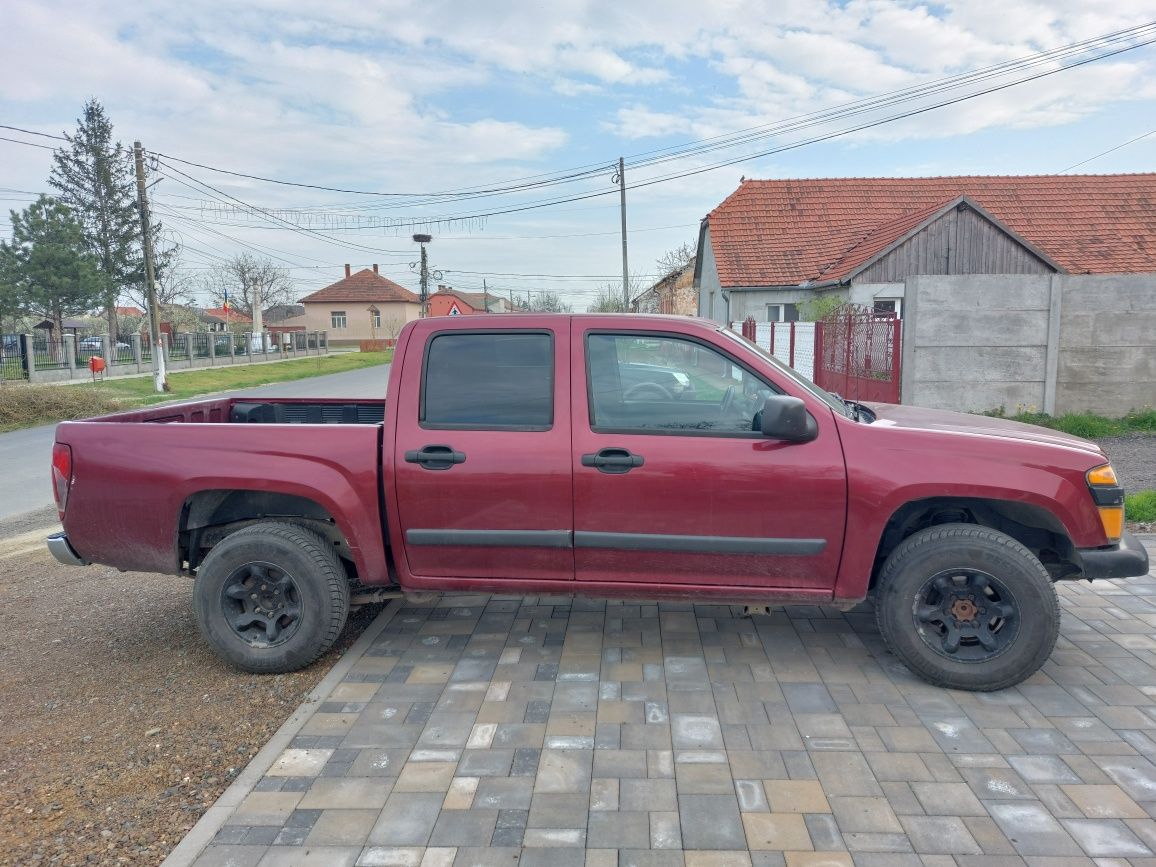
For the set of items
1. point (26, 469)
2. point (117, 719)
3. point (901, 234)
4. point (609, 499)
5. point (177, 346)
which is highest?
point (901, 234)

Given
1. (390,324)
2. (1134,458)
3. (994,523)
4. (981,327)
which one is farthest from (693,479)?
(390,324)

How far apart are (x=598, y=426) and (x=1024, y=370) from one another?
9.47 meters

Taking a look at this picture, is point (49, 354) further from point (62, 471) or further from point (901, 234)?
point (62, 471)

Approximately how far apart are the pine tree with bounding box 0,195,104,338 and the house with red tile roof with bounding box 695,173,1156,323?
33.9 m

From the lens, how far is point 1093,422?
10.8 m

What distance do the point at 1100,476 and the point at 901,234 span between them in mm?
15780

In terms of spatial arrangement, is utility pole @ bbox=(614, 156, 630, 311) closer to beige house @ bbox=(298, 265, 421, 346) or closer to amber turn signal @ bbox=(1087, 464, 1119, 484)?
amber turn signal @ bbox=(1087, 464, 1119, 484)

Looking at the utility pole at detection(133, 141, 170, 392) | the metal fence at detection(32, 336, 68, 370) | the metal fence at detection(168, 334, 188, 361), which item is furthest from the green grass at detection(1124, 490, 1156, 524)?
the metal fence at detection(168, 334, 188, 361)

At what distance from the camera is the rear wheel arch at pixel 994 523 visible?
12.7ft

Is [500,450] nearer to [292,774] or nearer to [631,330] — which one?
[631,330]

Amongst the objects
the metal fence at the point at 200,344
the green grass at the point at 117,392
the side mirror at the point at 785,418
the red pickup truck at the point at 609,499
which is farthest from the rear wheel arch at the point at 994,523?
the metal fence at the point at 200,344

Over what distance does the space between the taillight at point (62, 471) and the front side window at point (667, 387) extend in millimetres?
2712

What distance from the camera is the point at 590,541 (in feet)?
12.8

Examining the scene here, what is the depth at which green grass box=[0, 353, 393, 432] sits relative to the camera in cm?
1720
